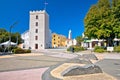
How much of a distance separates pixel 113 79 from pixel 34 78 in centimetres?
424

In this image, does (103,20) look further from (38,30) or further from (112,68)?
(38,30)

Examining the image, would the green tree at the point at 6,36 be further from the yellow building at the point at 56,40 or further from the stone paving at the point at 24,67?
the stone paving at the point at 24,67

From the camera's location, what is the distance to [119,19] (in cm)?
4309

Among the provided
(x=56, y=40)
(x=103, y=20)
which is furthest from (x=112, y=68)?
(x=56, y=40)

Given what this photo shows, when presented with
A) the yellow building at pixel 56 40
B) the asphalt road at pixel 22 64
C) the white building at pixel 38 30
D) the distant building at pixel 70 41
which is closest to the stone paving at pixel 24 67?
the asphalt road at pixel 22 64

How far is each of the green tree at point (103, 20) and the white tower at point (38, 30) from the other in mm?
29359

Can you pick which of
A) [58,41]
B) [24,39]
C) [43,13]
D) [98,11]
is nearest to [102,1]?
[98,11]

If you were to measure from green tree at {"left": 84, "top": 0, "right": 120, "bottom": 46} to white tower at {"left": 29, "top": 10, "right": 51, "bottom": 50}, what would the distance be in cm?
2936

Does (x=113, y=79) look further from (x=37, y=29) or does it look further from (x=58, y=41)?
(x=58, y=41)

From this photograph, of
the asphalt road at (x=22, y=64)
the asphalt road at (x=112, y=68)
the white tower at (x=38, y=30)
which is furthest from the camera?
the white tower at (x=38, y=30)

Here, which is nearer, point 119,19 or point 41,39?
point 119,19

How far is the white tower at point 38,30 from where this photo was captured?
242ft

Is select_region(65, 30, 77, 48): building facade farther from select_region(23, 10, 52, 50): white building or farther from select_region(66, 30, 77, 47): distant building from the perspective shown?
select_region(23, 10, 52, 50): white building

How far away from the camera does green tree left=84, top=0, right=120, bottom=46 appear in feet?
140
